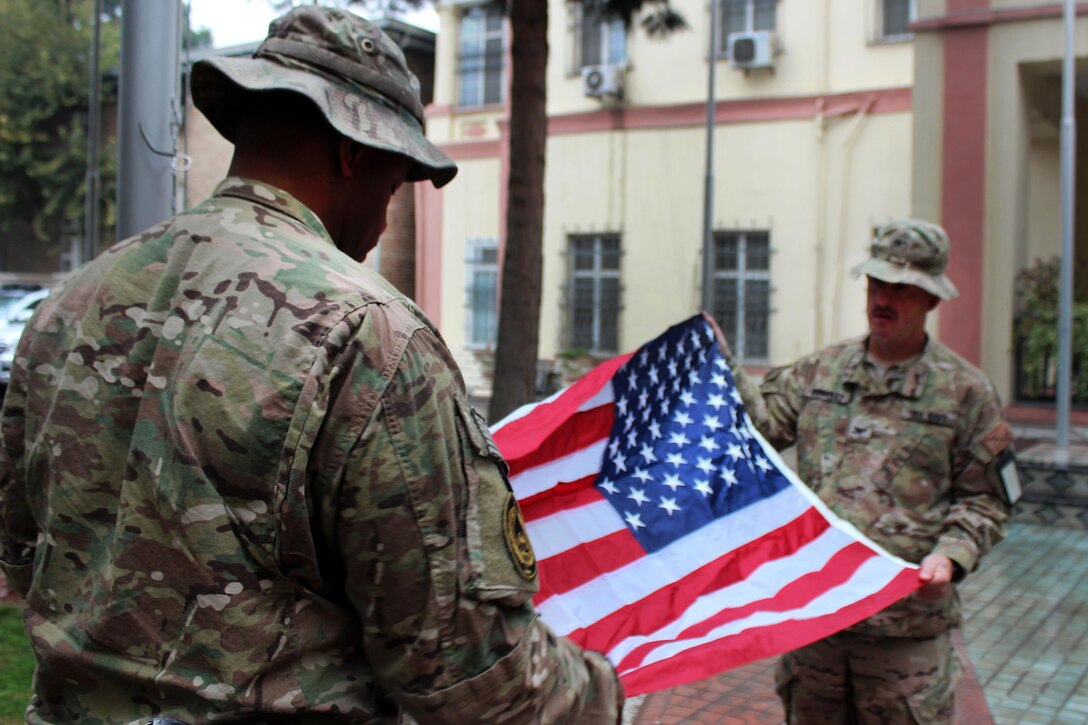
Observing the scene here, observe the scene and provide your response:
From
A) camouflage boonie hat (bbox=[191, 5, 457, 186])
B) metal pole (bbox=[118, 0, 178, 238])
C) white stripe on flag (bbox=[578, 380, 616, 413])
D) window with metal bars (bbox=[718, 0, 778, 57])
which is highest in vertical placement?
window with metal bars (bbox=[718, 0, 778, 57])

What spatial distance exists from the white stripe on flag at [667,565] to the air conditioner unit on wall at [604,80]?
52.4ft

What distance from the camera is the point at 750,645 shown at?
2.59m

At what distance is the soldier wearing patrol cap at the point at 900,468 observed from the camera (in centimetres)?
329

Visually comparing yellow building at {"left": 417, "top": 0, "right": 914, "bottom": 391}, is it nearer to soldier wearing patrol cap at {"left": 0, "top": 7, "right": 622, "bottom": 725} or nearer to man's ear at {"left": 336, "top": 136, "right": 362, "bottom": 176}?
man's ear at {"left": 336, "top": 136, "right": 362, "bottom": 176}

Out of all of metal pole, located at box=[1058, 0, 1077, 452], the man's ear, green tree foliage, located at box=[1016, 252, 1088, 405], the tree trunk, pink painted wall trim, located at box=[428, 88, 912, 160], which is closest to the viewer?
the man's ear

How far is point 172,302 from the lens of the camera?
5.25 feet

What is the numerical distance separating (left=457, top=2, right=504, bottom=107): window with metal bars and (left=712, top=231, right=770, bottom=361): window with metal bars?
18.0ft

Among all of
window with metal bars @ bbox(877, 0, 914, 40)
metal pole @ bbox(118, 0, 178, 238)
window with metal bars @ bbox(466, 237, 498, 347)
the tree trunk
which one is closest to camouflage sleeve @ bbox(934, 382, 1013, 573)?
metal pole @ bbox(118, 0, 178, 238)

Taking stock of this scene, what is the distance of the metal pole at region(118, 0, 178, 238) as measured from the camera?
4445 millimetres

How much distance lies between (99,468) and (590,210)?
17938 mm

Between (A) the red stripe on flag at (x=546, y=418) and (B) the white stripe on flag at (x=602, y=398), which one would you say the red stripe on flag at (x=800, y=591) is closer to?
(A) the red stripe on flag at (x=546, y=418)

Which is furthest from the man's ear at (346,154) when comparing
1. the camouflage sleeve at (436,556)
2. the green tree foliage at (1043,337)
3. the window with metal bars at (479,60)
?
the window with metal bars at (479,60)

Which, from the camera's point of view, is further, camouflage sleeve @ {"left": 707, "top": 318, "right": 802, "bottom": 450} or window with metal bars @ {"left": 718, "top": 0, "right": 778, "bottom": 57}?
window with metal bars @ {"left": 718, "top": 0, "right": 778, "bottom": 57}

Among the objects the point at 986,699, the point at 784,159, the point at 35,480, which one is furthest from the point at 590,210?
the point at 35,480
